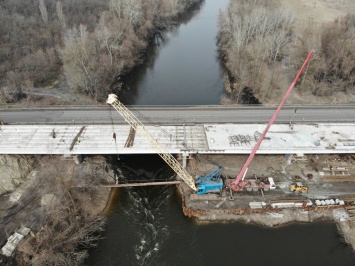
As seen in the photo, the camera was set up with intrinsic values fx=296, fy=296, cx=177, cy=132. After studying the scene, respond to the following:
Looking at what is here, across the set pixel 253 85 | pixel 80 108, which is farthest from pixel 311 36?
pixel 80 108

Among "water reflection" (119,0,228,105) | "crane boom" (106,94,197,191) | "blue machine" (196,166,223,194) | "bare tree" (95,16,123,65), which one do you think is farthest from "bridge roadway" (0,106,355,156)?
"bare tree" (95,16,123,65)

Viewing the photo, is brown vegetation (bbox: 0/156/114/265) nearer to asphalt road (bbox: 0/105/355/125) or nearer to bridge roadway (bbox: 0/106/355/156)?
bridge roadway (bbox: 0/106/355/156)

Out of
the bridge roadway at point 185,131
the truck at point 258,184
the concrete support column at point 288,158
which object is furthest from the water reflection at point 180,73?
the truck at point 258,184

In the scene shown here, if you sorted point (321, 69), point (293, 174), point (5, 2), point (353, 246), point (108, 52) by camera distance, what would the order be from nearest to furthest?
point (353, 246), point (293, 174), point (321, 69), point (108, 52), point (5, 2)

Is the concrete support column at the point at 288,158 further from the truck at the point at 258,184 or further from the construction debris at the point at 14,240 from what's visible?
the construction debris at the point at 14,240

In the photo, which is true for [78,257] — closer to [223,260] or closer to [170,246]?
[170,246]

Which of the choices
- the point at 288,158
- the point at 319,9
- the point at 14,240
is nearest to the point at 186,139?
the point at 288,158

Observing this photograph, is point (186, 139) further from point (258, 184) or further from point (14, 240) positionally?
point (14, 240)
